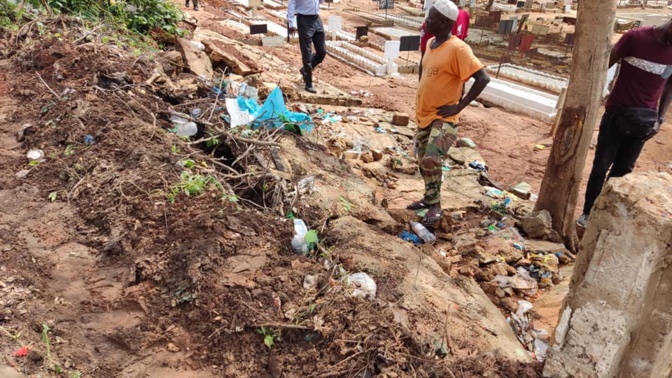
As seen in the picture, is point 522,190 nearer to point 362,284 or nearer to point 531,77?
point 362,284

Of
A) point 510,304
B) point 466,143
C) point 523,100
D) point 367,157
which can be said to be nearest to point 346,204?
point 510,304

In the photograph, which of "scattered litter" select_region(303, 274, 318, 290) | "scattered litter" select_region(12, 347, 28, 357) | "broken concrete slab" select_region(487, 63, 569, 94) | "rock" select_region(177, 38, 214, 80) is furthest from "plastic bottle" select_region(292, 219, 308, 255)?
"broken concrete slab" select_region(487, 63, 569, 94)

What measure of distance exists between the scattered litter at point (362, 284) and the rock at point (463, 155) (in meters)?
3.98

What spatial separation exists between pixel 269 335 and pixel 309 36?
223 inches

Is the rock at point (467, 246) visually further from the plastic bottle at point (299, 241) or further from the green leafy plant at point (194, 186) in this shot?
the green leafy plant at point (194, 186)

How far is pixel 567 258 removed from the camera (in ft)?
13.0

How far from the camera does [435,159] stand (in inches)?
151

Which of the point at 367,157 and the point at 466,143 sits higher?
the point at 367,157

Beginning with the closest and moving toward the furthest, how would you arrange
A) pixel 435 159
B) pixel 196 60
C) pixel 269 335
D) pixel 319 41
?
pixel 269 335, pixel 435 159, pixel 196 60, pixel 319 41

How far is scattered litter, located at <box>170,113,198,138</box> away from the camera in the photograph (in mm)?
4105

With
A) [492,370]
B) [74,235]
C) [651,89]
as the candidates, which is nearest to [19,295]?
[74,235]

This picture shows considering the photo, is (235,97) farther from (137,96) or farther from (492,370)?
(492,370)

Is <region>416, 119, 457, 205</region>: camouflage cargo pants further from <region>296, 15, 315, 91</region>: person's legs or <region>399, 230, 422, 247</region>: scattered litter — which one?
<region>296, 15, 315, 91</region>: person's legs

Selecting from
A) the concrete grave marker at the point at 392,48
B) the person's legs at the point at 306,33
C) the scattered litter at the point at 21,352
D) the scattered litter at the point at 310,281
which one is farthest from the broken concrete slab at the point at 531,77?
the scattered litter at the point at 21,352
